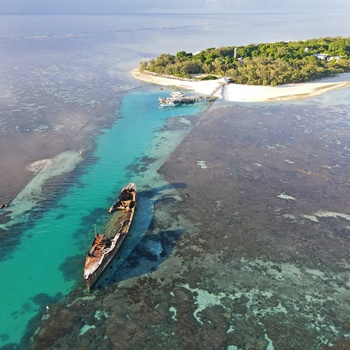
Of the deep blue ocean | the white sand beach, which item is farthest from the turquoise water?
the white sand beach

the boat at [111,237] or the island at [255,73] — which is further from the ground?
the island at [255,73]

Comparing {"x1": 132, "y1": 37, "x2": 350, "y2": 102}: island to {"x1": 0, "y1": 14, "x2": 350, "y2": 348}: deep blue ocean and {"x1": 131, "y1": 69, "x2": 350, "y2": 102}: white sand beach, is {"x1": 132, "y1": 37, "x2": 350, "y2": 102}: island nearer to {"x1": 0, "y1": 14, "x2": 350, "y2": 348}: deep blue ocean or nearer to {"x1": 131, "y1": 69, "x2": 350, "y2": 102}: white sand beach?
{"x1": 131, "y1": 69, "x2": 350, "y2": 102}: white sand beach

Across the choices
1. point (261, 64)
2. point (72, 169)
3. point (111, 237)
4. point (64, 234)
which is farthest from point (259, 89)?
point (64, 234)

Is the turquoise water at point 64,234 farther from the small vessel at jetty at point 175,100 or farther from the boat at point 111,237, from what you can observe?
the small vessel at jetty at point 175,100

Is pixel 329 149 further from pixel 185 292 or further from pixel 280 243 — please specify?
pixel 185 292

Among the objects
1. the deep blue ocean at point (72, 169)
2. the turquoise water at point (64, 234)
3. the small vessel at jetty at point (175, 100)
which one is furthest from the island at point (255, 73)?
the turquoise water at point (64, 234)

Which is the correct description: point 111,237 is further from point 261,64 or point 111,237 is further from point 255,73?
point 261,64

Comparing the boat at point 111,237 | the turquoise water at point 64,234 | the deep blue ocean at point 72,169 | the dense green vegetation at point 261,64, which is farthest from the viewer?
the dense green vegetation at point 261,64

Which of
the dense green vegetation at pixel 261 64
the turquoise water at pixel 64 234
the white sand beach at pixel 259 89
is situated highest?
the dense green vegetation at pixel 261 64

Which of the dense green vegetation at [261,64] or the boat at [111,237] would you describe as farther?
the dense green vegetation at [261,64]
